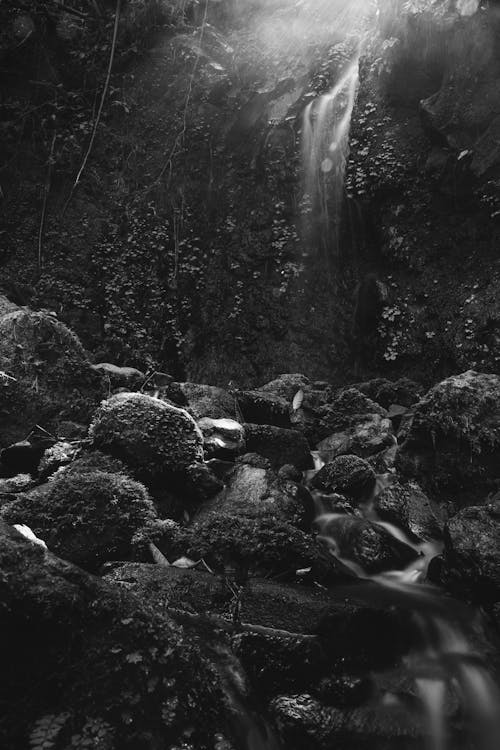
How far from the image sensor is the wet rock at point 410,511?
505 cm

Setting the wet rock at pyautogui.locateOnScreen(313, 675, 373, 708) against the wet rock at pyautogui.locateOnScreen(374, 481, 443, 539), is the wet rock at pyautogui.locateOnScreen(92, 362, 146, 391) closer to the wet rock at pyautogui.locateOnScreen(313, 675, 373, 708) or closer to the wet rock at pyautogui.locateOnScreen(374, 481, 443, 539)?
the wet rock at pyautogui.locateOnScreen(374, 481, 443, 539)

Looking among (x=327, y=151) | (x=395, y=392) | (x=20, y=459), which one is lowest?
(x=20, y=459)

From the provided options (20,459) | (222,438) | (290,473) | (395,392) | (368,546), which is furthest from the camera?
(395,392)

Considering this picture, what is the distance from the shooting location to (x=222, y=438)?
6031 mm

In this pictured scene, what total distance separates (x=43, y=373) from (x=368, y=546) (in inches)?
177

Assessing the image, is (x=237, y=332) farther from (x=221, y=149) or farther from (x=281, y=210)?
(x=221, y=149)

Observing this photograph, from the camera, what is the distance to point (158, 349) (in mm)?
11562

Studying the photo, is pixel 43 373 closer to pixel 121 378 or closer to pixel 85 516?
pixel 121 378

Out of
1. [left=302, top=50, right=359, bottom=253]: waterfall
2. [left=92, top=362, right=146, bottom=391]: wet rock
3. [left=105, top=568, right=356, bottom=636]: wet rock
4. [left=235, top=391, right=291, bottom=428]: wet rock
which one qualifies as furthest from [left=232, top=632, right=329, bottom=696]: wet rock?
[left=302, top=50, right=359, bottom=253]: waterfall

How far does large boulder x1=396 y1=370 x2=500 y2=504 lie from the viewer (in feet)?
18.1

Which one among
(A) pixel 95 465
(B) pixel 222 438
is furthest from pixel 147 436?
(B) pixel 222 438

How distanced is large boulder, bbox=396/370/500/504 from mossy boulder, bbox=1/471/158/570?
139 inches

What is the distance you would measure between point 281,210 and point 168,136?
14.2ft

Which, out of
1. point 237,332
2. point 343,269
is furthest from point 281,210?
point 237,332
